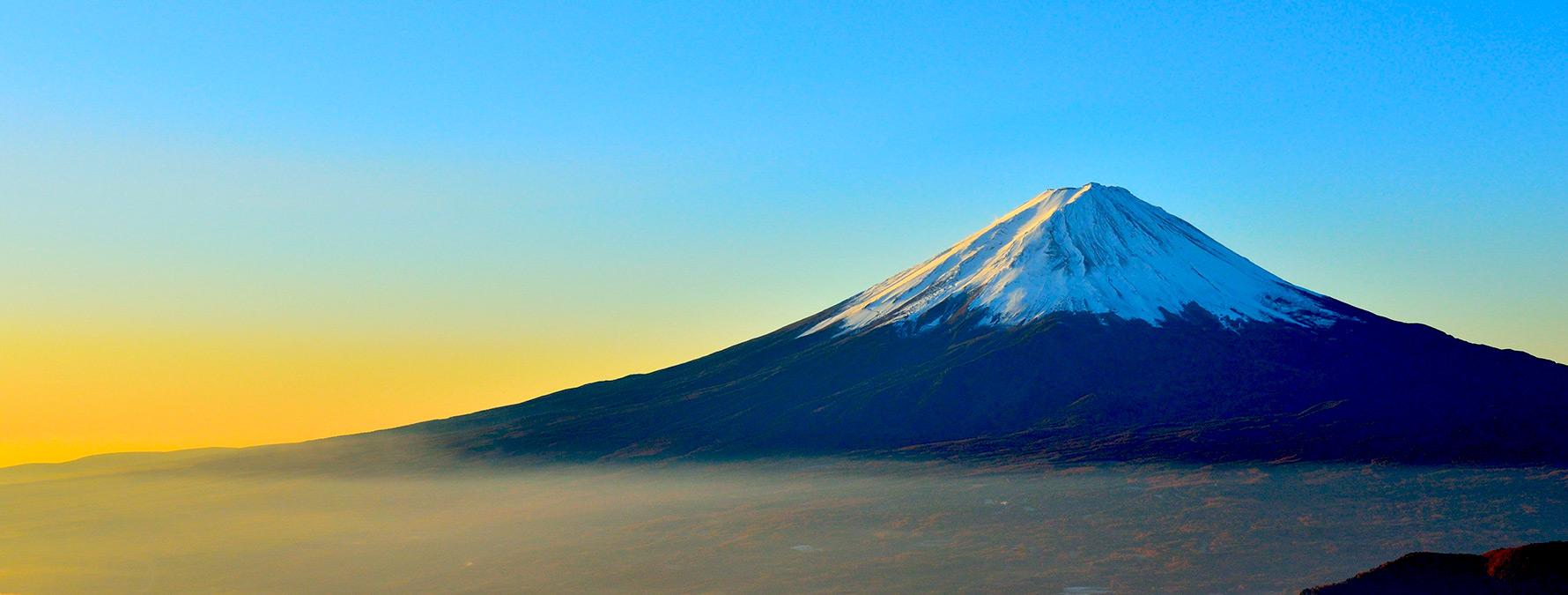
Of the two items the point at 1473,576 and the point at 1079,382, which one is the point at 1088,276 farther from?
the point at 1473,576

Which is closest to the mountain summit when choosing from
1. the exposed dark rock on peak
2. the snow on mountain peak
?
the snow on mountain peak

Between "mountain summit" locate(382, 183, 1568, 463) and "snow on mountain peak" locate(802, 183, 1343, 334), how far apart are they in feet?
1.24

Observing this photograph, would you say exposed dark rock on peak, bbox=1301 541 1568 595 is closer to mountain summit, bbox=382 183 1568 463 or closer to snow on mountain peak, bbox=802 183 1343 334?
mountain summit, bbox=382 183 1568 463

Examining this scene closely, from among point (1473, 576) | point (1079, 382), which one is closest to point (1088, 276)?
point (1079, 382)

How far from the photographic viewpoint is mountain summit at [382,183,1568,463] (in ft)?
400

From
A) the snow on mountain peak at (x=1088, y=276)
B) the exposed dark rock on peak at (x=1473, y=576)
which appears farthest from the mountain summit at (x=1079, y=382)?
the exposed dark rock on peak at (x=1473, y=576)

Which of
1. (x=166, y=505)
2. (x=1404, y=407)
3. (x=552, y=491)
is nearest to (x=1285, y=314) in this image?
(x=1404, y=407)

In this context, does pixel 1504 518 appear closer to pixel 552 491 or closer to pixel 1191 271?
pixel 1191 271

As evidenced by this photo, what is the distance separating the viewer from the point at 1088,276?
6304 inches

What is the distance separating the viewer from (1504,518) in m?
93.5

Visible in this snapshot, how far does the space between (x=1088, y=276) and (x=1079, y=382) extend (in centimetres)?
2683

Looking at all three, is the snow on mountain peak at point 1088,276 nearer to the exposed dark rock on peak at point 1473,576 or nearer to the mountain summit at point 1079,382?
the mountain summit at point 1079,382

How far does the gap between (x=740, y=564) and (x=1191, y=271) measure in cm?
9596

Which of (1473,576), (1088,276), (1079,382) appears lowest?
(1473,576)
